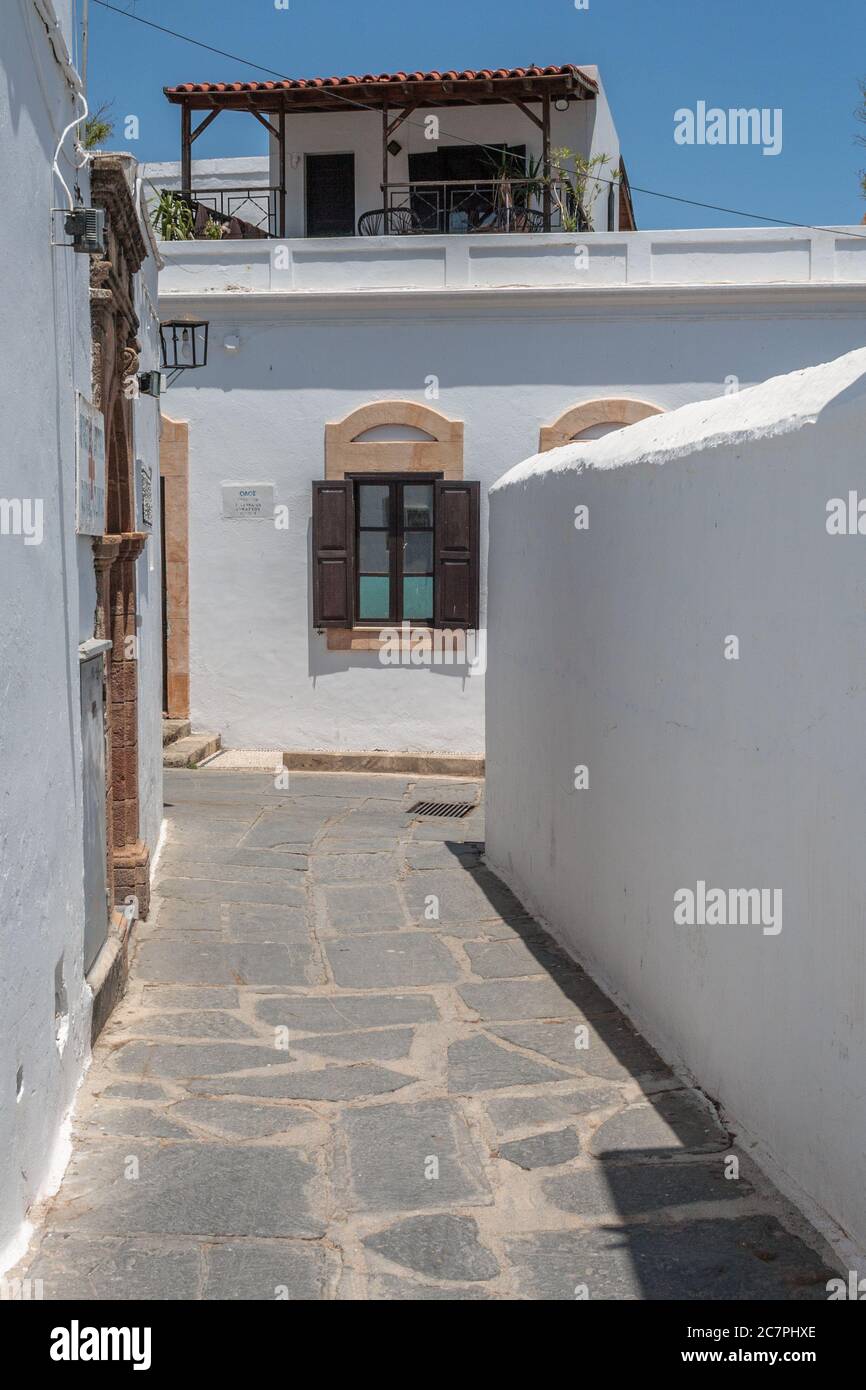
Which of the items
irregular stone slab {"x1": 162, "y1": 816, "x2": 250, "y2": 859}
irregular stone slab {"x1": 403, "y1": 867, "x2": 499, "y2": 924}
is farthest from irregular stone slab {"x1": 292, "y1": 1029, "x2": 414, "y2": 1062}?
irregular stone slab {"x1": 162, "y1": 816, "x2": 250, "y2": 859}

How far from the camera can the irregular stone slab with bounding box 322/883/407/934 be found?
24.4ft

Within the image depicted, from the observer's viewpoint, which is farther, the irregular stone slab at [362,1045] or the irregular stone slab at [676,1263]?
the irregular stone slab at [362,1045]

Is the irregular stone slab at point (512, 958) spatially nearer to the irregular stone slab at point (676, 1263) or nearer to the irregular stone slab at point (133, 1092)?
the irregular stone slab at point (133, 1092)

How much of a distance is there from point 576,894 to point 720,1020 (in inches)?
85.7

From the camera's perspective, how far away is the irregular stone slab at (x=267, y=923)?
7145mm

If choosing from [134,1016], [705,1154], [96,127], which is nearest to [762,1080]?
[705,1154]

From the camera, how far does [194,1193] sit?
13.3 ft

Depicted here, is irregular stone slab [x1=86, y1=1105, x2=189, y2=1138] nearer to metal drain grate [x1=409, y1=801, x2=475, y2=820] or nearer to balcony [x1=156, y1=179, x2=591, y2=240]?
metal drain grate [x1=409, y1=801, x2=475, y2=820]

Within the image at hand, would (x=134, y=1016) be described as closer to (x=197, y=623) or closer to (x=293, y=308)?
(x=197, y=623)

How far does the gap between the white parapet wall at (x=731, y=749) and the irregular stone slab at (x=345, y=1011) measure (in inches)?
34.5

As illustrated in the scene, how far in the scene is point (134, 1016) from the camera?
19.0 ft

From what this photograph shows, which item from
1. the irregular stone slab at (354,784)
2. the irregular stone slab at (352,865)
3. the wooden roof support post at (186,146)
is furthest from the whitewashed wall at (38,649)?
the wooden roof support post at (186,146)

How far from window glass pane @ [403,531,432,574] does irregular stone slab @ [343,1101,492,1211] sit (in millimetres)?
8862

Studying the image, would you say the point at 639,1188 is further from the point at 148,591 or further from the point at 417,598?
the point at 417,598
